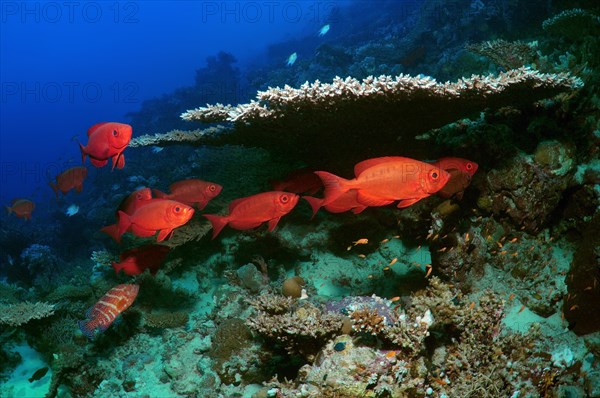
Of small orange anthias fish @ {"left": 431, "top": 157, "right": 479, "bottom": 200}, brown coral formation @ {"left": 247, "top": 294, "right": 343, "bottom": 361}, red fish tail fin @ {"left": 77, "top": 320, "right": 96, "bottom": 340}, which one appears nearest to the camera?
brown coral formation @ {"left": 247, "top": 294, "right": 343, "bottom": 361}

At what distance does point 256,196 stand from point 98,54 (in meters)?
155

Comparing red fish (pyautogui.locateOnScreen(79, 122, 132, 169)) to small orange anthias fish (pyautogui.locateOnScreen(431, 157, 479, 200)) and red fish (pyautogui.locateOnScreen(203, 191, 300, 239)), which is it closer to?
red fish (pyautogui.locateOnScreen(203, 191, 300, 239))

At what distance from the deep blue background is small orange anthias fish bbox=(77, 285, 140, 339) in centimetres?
6015

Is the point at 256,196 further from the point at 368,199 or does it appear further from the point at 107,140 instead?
the point at 107,140

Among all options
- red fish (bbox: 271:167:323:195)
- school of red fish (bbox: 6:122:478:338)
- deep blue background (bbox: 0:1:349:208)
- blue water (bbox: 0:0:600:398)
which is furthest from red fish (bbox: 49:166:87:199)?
deep blue background (bbox: 0:1:349:208)

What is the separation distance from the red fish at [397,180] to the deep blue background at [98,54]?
6268cm

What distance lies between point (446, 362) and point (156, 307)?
160 inches

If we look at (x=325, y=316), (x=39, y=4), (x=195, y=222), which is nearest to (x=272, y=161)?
(x=195, y=222)

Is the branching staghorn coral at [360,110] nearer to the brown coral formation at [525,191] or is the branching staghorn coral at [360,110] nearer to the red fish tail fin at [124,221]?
the brown coral formation at [525,191]

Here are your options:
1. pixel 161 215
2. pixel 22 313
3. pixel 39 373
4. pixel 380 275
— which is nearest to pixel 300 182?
pixel 380 275

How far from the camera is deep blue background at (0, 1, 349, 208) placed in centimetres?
7712

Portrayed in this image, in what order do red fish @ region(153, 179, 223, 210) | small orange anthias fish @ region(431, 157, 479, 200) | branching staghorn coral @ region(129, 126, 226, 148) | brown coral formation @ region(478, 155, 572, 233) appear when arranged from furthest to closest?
branching staghorn coral @ region(129, 126, 226, 148)
red fish @ region(153, 179, 223, 210)
brown coral formation @ region(478, 155, 572, 233)
small orange anthias fish @ region(431, 157, 479, 200)

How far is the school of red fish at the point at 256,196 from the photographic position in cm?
252

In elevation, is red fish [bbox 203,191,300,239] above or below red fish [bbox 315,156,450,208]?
below
